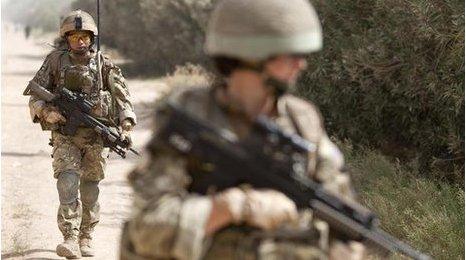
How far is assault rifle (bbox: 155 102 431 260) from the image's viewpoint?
2.92 meters

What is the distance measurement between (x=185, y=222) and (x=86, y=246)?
6155 millimetres

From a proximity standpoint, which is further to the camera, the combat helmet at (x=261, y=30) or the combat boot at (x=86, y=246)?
the combat boot at (x=86, y=246)

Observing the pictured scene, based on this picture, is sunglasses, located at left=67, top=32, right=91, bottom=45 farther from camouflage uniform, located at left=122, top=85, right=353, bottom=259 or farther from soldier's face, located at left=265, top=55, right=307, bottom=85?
soldier's face, located at left=265, top=55, right=307, bottom=85

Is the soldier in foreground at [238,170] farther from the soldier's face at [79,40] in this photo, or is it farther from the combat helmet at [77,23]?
the soldier's face at [79,40]

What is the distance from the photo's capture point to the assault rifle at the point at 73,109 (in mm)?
8547

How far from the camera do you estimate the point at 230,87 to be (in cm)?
309

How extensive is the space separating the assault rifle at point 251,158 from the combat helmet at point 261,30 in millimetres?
213

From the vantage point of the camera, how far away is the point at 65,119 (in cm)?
855

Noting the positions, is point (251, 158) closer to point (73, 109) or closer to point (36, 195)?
point (73, 109)

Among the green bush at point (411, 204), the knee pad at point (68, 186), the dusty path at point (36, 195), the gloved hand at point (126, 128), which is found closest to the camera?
the green bush at point (411, 204)

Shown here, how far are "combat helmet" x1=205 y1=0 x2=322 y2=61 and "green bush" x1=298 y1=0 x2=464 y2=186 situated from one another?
21.7 feet

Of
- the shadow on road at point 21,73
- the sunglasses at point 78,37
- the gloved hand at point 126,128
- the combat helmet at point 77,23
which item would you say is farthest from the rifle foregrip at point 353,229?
the shadow on road at point 21,73

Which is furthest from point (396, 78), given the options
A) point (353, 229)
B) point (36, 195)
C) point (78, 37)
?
point (353, 229)

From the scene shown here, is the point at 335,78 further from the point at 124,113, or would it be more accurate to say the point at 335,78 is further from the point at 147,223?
the point at 147,223
